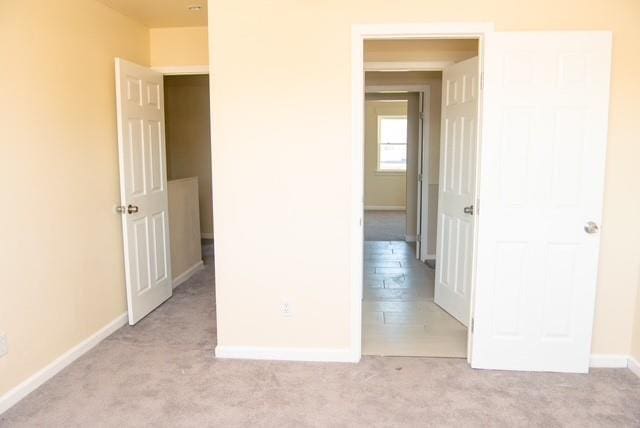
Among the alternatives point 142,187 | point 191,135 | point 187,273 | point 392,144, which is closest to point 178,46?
point 142,187

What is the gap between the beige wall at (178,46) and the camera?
166 inches

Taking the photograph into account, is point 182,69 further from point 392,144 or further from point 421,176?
point 392,144

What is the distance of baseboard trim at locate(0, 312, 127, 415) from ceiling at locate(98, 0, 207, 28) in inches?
92.6

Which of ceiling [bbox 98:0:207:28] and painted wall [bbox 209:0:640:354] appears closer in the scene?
painted wall [bbox 209:0:640:354]

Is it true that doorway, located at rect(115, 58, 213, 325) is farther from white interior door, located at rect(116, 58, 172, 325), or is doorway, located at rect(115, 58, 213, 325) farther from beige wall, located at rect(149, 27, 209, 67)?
beige wall, located at rect(149, 27, 209, 67)

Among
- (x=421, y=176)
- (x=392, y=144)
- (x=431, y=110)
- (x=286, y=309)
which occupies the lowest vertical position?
(x=286, y=309)

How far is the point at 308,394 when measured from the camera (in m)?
2.86

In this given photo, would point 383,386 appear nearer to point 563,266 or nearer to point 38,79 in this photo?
point 563,266

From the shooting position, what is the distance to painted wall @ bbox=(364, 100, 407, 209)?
35.8ft

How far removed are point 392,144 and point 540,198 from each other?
26.9 feet

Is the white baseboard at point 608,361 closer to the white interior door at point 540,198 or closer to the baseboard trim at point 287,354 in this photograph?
the white interior door at point 540,198

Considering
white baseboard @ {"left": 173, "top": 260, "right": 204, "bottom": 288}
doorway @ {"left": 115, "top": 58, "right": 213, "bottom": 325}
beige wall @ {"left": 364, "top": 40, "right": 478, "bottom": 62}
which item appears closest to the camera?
doorway @ {"left": 115, "top": 58, "right": 213, "bottom": 325}

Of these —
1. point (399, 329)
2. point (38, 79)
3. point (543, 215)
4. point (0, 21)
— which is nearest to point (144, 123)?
point (38, 79)

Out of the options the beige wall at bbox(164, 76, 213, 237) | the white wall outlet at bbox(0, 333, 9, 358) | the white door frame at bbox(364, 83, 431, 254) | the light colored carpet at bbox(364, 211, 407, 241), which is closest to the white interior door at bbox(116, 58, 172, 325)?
the white wall outlet at bbox(0, 333, 9, 358)
